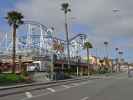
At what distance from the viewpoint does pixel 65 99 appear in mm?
20625

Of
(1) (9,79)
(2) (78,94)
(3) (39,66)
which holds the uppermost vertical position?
(3) (39,66)

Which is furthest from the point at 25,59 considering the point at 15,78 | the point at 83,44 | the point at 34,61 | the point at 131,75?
the point at 83,44

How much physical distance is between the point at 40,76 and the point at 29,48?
42168mm

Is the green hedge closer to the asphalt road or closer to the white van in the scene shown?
the asphalt road

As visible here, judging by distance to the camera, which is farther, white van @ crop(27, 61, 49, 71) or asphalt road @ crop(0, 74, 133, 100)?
white van @ crop(27, 61, 49, 71)

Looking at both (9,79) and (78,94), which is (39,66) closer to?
(9,79)

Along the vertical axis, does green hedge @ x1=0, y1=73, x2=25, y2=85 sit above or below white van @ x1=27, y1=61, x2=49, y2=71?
below

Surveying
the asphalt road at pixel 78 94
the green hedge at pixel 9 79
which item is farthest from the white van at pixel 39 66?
the asphalt road at pixel 78 94

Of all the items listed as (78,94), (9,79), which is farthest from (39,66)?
(78,94)

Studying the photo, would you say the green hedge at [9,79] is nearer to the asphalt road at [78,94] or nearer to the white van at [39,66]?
the asphalt road at [78,94]

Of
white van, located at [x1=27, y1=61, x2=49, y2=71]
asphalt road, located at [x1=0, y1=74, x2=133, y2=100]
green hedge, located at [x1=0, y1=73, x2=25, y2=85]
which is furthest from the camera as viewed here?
white van, located at [x1=27, y1=61, x2=49, y2=71]

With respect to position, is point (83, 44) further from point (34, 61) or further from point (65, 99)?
point (65, 99)

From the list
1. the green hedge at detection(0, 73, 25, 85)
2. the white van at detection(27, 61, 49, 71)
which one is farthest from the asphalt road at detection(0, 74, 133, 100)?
the white van at detection(27, 61, 49, 71)

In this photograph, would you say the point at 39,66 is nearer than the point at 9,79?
No
